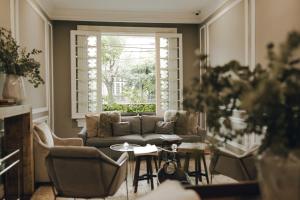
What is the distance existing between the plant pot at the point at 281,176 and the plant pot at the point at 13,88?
2939 millimetres

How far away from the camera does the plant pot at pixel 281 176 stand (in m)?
0.79

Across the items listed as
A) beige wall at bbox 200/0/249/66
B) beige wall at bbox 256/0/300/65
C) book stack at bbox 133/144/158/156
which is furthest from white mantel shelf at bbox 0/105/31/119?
beige wall at bbox 200/0/249/66

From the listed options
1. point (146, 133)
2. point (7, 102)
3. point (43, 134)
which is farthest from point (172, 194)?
point (146, 133)

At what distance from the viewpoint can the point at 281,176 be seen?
0.80 metres

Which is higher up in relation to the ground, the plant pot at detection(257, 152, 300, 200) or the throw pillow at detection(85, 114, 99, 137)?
the plant pot at detection(257, 152, 300, 200)

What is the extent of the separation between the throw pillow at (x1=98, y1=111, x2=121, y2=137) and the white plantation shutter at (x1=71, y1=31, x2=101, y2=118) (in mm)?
831

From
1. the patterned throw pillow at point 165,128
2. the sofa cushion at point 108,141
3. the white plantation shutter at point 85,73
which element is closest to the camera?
the sofa cushion at point 108,141

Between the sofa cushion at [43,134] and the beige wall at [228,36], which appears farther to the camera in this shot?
the beige wall at [228,36]

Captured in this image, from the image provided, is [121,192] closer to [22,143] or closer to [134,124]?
[22,143]

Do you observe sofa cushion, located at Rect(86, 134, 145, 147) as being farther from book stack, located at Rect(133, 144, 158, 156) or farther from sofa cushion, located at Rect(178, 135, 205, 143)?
book stack, located at Rect(133, 144, 158, 156)

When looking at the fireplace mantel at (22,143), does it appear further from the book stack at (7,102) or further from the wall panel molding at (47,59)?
the wall panel molding at (47,59)

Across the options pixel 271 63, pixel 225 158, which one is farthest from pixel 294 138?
pixel 225 158

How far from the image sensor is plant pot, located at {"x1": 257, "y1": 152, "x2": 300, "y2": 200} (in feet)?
2.58

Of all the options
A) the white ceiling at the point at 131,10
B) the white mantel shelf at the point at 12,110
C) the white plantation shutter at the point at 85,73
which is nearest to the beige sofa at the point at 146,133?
the white plantation shutter at the point at 85,73
